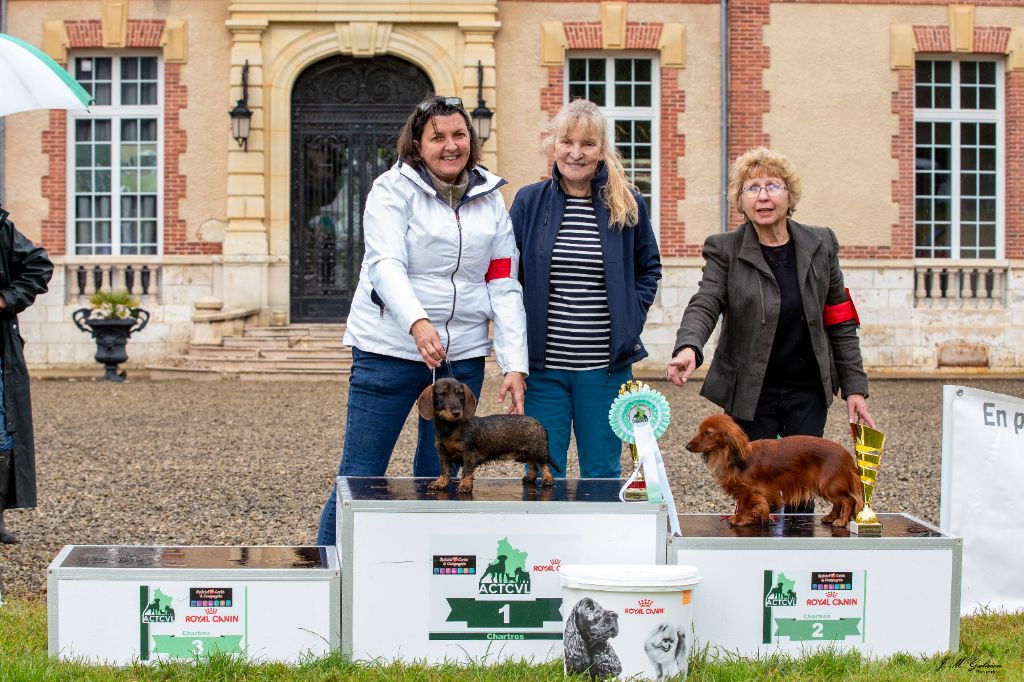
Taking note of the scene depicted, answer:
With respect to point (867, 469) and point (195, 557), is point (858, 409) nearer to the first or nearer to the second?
point (867, 469)

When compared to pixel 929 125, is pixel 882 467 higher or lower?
lower

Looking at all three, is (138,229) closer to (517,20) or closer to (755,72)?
(517,20)

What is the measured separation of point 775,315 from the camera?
4.07 meters

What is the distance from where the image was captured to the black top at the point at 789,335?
410 centimetres

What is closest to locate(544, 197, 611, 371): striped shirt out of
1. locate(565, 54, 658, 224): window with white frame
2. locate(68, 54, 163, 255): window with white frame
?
locate(565, 54, 658, 224): window with white frame

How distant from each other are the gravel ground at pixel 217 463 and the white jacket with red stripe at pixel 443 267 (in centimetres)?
186

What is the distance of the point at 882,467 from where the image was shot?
7910 mm

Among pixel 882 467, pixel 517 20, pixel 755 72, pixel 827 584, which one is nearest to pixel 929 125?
pixel 755 72

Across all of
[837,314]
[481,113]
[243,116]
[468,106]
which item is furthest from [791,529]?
[243,116]

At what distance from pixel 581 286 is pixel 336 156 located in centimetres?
1176

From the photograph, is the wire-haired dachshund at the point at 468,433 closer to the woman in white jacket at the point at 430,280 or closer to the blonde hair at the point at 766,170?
the woman in white jacket at the point at 430,280

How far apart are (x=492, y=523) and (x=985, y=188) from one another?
14.2 metres

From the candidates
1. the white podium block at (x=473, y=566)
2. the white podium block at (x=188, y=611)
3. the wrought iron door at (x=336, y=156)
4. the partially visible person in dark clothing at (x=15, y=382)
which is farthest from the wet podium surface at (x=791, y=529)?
the wrought iron door at (x=336, y=156)

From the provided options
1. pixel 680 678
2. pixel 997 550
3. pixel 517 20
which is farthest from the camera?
pixel 517 20
